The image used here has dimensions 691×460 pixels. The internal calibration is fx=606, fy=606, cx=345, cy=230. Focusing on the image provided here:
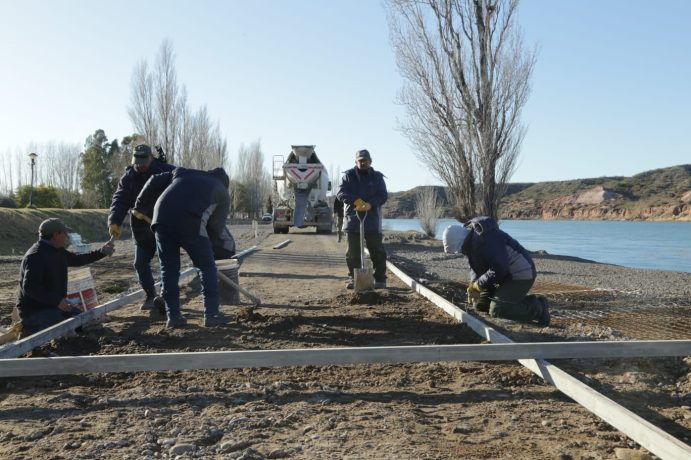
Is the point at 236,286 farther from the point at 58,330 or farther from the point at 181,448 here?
the point at 181,448

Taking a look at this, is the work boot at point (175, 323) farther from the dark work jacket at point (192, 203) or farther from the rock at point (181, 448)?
the rock at point (181, 448)

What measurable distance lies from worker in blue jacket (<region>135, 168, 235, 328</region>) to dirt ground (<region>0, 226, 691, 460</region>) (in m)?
0.36

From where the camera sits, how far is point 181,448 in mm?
2676

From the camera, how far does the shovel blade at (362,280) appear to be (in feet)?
24.5

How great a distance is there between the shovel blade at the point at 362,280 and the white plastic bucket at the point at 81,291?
3.00 metres

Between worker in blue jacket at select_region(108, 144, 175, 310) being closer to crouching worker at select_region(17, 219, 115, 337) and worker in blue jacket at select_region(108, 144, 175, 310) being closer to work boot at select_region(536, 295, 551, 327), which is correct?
crouching worker at select_region(17, 219, 115, 337)

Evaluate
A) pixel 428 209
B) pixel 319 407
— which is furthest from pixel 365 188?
pixel 428 209

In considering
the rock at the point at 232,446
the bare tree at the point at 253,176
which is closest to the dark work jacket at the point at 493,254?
the rock at the point at 232,446

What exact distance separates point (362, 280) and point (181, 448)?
4922mm

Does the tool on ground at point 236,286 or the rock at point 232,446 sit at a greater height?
the tool on ground at point 236,286

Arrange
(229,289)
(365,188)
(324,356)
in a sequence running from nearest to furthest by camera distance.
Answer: (324,356), (229,289), (365,188)

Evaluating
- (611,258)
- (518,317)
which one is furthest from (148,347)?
(611,258)

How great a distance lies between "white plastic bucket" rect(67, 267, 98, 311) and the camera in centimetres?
582

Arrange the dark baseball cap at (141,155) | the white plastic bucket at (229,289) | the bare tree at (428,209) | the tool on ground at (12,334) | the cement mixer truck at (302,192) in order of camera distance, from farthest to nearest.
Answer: the bare tree at (428,209)
the cement mixer truck at (302,192)
the white plastic bucket at (229,289)
the dark baseball cap at (141,155)
the tool on ground at (12,334)
